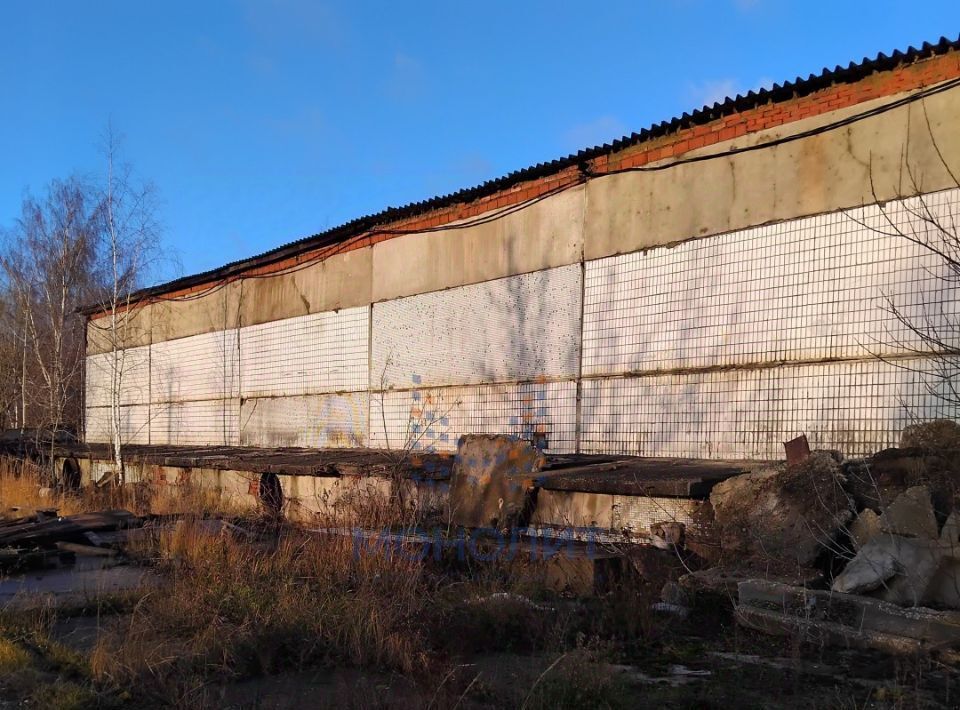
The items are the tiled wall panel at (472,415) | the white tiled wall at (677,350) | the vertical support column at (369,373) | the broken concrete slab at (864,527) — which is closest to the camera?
the broken concrete slab at (864,527)

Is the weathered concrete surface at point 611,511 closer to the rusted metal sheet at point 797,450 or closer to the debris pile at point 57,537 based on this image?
the rusted metal sheet at point 797,450

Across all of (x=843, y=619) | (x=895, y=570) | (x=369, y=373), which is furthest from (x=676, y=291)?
(x=369, y=373)

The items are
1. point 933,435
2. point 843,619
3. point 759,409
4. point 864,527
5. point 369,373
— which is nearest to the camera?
point 843,619

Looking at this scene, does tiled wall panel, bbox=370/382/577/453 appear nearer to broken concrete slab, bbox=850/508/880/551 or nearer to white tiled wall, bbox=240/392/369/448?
white tiled wall, bbox=240/392/369/448

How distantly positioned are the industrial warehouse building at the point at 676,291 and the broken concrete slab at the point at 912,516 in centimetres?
141

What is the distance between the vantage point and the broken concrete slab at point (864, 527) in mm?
5656

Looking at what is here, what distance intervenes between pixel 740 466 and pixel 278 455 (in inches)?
354

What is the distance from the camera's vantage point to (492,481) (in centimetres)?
874

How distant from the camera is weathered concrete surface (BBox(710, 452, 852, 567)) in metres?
5.82

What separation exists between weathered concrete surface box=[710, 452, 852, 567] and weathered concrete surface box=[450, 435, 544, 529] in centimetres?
228

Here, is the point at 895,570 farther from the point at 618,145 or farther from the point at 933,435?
the point at 618,145

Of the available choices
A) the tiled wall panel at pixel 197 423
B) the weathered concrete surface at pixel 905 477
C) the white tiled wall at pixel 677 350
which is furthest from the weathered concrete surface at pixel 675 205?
the tiled wall panel at pixel 197 423

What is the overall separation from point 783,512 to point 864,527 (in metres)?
0.58

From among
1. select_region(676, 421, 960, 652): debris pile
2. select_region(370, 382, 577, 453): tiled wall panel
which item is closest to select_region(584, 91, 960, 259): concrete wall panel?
select_region(370, 382, 577, 453): tiled wall panel
